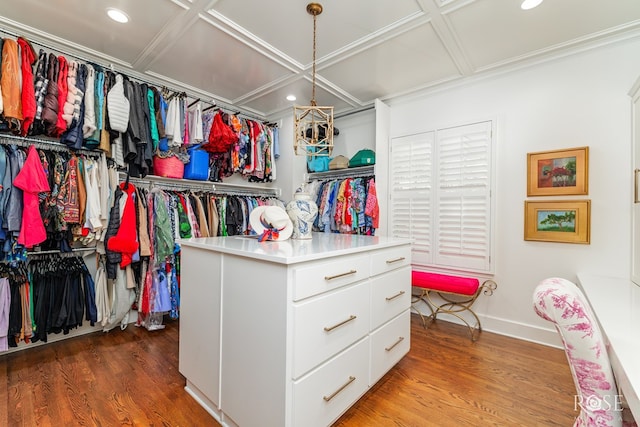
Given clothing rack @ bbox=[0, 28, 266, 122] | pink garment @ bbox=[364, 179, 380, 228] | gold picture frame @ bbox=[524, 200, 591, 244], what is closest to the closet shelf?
pink garment @ bbox=[364, 179, 380, 228]

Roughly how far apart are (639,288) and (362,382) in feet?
6.37

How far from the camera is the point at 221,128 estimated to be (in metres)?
3.14

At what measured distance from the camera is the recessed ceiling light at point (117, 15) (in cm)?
198

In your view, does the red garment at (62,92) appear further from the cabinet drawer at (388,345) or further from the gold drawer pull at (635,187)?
the gold drawer pull at (635,187)

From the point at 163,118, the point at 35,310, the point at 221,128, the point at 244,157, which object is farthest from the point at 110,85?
the point at 35,310

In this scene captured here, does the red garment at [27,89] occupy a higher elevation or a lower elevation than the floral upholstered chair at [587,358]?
higher

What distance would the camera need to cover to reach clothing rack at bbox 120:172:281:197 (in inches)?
119

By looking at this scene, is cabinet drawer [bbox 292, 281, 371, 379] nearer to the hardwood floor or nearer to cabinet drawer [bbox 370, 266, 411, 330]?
cabinet drawer [bbox 370, 266, 411, 330]

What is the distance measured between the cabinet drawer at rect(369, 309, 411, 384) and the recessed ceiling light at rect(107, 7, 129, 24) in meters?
2.72

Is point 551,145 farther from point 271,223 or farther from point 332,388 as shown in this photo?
point 332,388

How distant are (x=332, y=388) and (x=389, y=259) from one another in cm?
81

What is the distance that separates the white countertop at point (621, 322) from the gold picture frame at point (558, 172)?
74 centimetres

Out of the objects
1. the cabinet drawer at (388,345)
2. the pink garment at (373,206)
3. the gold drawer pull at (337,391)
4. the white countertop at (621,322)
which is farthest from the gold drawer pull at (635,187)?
the gold drawer pull at (337,391)

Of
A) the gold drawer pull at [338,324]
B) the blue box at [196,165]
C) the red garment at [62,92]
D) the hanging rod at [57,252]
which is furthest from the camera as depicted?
the blue box at [196,165]
